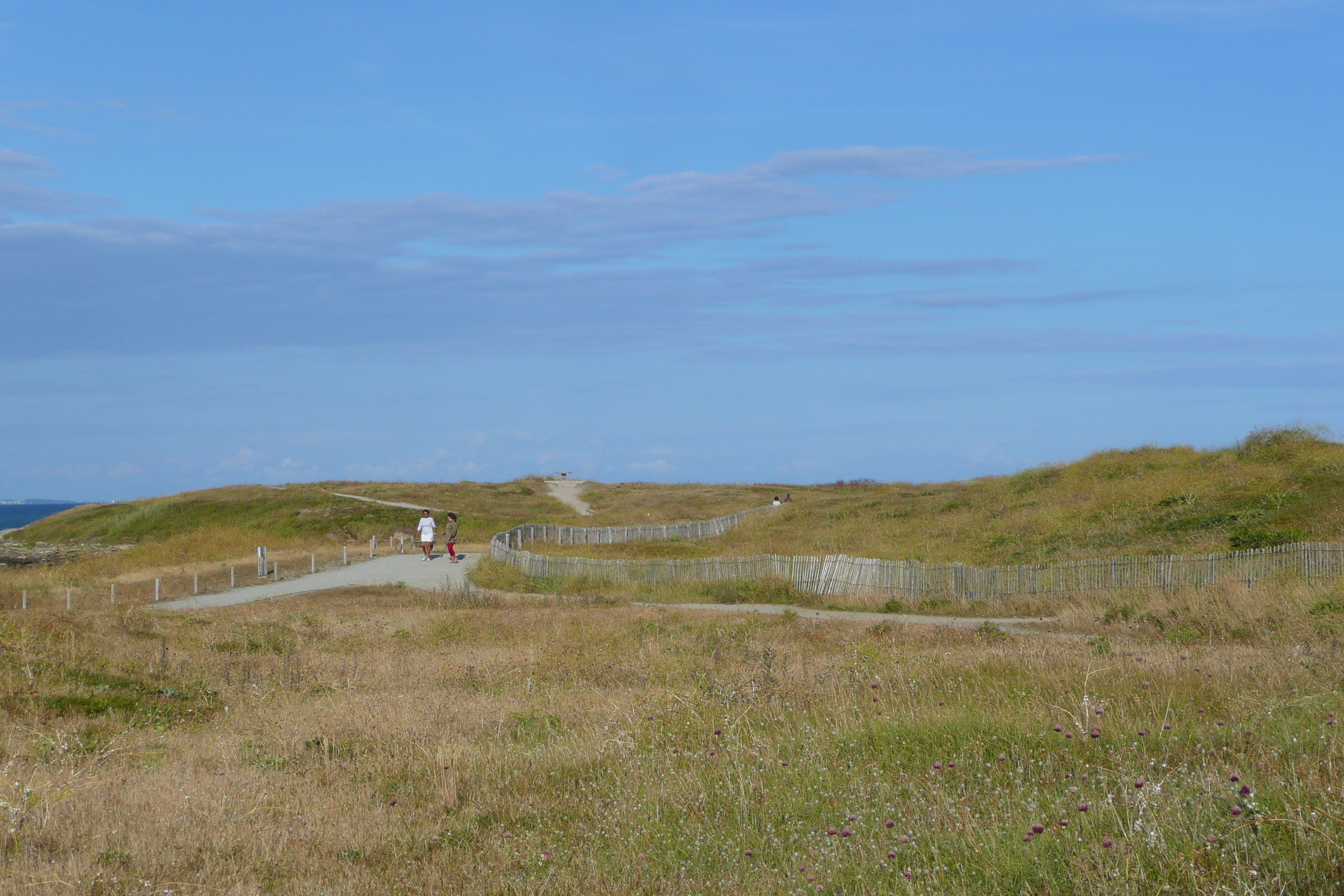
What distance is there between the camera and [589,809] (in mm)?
6293

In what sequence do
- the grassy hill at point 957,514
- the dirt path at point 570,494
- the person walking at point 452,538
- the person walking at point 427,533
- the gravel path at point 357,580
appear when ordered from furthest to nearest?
the dirt path at point 570,494, the person walking at point 452,538, the person walking at point 427,533, the grassy hill at point 957,514, the gravel path at point 357,580

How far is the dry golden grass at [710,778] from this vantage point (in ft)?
15.0

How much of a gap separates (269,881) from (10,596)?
27259 mm

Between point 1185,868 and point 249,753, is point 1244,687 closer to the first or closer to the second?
point 1185,868

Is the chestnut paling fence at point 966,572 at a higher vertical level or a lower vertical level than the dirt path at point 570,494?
lower

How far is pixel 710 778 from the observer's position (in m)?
6.50

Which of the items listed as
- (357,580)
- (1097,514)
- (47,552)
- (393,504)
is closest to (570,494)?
(393,504)

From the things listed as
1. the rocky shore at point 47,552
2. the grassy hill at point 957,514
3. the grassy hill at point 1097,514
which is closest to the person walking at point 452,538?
the grassy hill at point 1097,514

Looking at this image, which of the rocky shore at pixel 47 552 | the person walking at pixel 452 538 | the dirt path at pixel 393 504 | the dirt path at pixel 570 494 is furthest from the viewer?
the dirt path at pixel 570 494

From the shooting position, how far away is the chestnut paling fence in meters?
20.0

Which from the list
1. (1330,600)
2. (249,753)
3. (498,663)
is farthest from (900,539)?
(249,753)

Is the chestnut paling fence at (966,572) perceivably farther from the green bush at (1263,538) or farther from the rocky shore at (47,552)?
the rocky shore at (47,552)

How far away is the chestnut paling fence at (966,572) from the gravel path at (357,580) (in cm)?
237

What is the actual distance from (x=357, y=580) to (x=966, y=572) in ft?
58.3
